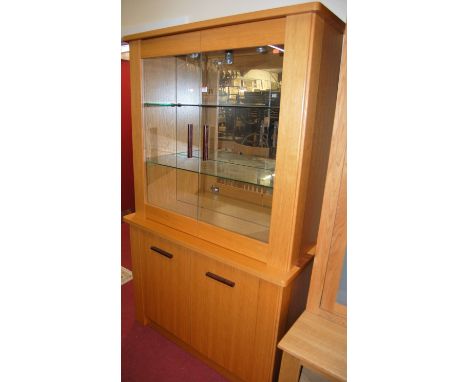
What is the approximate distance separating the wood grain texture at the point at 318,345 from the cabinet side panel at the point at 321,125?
13.7 inches

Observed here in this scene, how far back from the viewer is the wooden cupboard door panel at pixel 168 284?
5.77 feet

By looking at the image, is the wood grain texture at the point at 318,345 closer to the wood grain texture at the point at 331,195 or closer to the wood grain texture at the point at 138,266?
the wood grain texture at the point at 331,195

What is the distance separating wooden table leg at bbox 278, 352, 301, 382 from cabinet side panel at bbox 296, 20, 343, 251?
1.58ft

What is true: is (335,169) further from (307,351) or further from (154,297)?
(154,297)

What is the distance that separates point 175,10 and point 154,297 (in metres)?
2.01

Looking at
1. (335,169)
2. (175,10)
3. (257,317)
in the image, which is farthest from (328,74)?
(175,10)

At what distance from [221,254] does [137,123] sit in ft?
3.03

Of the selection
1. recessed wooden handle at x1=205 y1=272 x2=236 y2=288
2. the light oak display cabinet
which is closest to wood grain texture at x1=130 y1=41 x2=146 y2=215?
the light oak display cabinet

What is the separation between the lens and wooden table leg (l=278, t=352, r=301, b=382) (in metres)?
1.23

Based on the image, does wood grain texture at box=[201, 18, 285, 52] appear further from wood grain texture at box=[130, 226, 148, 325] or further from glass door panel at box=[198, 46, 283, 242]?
wood grain texture at box=[130, 226, 148, 325]

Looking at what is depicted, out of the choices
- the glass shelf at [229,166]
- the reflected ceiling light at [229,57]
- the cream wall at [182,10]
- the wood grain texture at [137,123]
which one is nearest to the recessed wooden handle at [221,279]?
the glass shelf at [229,166]

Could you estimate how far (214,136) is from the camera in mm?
1772
